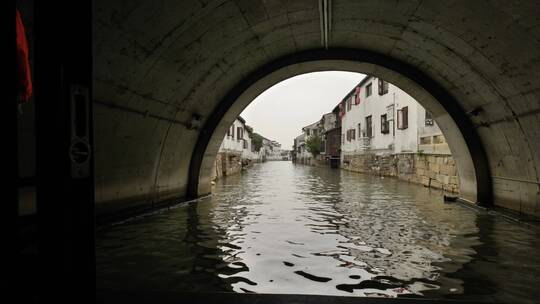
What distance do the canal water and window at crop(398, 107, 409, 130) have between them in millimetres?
11535

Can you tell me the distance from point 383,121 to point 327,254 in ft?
67.1

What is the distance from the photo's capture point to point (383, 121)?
23.6 m

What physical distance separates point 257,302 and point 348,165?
105ft

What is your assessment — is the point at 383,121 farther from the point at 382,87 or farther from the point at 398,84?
the point at 398,84

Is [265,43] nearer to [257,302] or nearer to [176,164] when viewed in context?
[176,164]

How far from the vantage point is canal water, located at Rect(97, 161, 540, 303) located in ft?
12.2

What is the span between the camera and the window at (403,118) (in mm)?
19178

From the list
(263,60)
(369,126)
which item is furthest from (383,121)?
(263,60)

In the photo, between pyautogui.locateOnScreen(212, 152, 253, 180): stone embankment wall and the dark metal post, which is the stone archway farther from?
pyautogui.locateOnScreen(212, 152, 253, 180): stone embankment wall

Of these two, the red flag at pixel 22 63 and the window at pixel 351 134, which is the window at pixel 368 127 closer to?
the window at pixel 351 134

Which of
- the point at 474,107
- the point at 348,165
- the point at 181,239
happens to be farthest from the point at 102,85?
the point at 348,165

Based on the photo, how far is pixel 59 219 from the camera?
1.74 m

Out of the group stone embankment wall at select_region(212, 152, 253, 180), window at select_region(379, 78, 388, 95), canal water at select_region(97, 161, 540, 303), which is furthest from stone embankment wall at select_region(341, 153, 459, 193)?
stone embankment wall at select_region(212, 152, 253, 180)

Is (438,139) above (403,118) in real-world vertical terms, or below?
below
